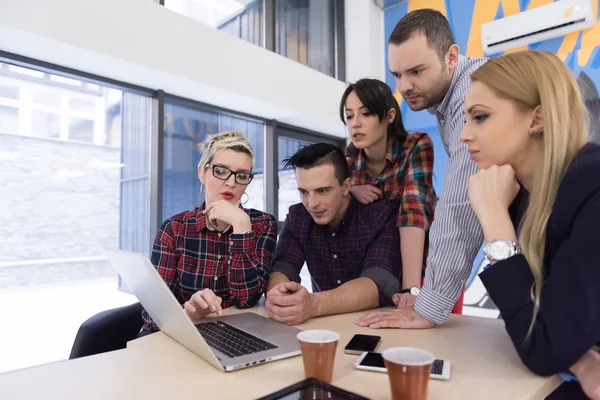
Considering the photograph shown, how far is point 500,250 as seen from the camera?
813 millimetres

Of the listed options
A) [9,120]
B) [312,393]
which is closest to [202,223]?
[312,393]

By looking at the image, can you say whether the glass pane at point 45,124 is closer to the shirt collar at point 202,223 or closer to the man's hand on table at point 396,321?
the shirt collar at point 202,223

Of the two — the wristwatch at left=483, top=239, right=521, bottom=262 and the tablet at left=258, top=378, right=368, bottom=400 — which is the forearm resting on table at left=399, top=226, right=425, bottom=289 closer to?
the wristwatch at left=483, top=239, right=521, bottom=262

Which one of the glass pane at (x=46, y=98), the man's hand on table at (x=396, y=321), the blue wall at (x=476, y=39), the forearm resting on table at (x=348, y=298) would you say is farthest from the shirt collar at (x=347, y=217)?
the glass pane at (x=46, y=98)

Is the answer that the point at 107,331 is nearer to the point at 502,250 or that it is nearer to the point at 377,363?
the point at 377,363

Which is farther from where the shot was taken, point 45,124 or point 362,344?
point 45,124

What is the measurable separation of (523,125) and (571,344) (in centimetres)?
45

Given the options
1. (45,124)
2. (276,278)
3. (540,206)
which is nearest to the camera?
(540,206)

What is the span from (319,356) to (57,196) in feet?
10.6

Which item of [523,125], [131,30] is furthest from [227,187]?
[131,30]

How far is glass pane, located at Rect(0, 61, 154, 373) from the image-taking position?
9.04ft

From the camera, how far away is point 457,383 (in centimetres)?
69

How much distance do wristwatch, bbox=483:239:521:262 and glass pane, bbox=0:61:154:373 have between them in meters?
2.81

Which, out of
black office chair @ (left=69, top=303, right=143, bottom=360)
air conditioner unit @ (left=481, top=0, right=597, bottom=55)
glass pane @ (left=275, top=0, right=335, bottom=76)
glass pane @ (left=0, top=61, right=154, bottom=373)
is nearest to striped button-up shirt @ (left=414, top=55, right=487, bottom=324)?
black office chair @ (left=69, top=303, right=143, bottom=360)
